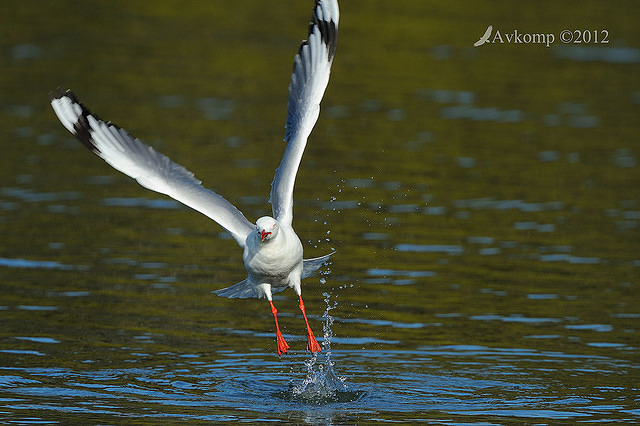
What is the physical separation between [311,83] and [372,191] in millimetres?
7229

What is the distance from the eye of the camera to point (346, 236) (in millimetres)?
16531

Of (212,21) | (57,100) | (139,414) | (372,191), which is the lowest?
(139,414)

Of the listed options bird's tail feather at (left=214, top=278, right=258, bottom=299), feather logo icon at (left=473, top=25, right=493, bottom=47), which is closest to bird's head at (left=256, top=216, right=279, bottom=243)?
bird's tail feather at (left=214, top=278, right=258, bottom=299)

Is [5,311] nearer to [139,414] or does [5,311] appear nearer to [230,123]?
[139,414]

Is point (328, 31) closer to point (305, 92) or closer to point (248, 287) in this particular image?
point (305, 92)

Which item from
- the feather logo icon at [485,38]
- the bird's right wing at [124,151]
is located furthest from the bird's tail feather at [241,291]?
the feather logo icon at [485,38]

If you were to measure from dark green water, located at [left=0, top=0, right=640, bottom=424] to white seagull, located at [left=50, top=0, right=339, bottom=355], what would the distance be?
0.95 metres

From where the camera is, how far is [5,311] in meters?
13.2

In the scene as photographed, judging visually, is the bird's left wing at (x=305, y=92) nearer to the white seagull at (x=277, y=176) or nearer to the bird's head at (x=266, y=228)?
the white seagull at (x=277, y=176)

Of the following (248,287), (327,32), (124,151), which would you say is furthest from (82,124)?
(327,32)

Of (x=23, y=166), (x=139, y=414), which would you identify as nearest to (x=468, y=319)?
(x=139, y=414)

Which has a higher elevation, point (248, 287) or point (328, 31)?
point (328, 31)

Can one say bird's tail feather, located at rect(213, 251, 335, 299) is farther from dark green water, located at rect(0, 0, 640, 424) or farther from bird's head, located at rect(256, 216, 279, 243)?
bird's head, located at rect(256, 216, 279, 243)

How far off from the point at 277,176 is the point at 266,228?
1.08 metres
